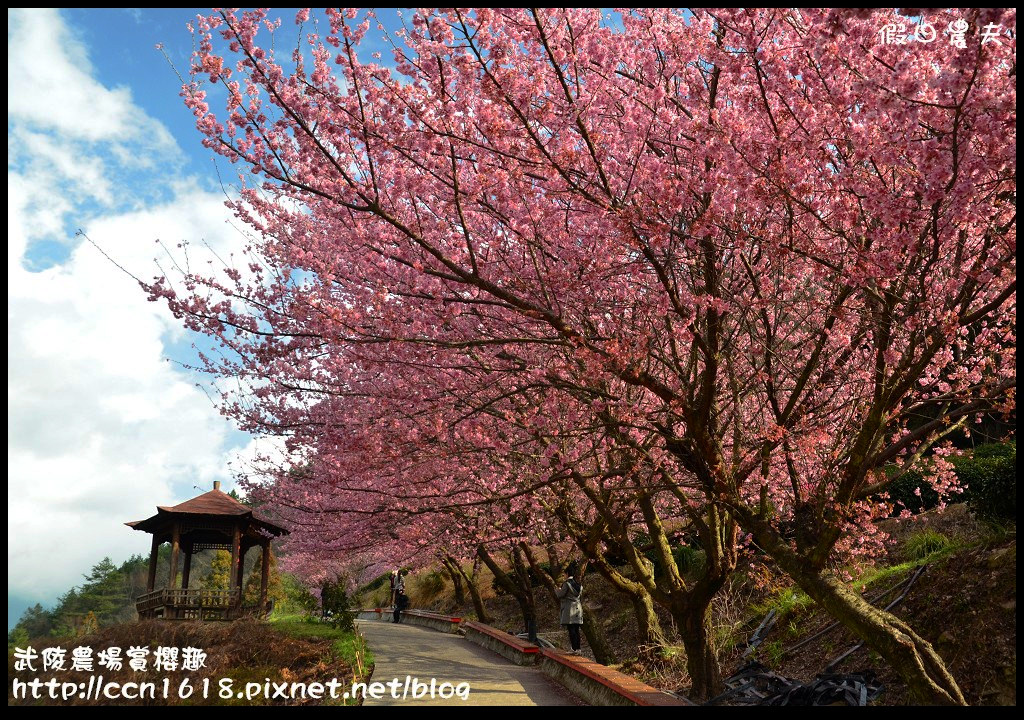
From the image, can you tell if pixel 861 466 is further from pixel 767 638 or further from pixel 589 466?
pixel 767 638

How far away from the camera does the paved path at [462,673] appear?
9.09 metres

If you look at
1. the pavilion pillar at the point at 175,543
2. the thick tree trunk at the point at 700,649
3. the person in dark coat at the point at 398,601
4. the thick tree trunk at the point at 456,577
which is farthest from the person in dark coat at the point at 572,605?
the person in dark coat at the point at 398,601

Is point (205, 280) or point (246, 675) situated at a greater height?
point (205, 280)

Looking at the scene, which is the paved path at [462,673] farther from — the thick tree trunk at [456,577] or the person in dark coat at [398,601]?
the person in dark coat at [398,601]

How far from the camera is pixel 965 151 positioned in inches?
163

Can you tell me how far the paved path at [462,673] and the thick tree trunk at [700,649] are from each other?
179 cm

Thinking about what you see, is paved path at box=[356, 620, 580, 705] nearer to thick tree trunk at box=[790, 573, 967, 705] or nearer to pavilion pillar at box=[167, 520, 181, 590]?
thick tree trunk at box=[790, 573, 967, 705]

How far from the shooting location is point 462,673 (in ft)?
37.9

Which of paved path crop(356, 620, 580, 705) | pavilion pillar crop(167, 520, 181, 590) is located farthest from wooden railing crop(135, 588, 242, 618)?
paved path crop(356, 620, 580, 705)

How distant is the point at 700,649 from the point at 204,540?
62.5ft

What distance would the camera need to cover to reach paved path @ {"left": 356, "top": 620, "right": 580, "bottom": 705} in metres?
9.09

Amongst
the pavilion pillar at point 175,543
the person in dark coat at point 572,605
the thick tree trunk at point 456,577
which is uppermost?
the pavilion pillar at point 175,543
